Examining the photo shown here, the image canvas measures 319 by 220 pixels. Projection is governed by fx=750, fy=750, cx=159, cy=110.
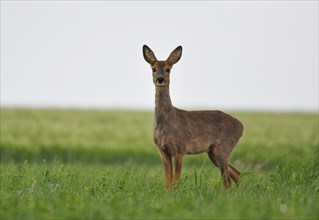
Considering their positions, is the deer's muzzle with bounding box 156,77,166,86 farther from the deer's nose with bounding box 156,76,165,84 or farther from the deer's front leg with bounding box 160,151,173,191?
the deer's front leg with bounding box 160,151,173,191

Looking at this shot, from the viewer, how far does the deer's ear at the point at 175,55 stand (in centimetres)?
1162

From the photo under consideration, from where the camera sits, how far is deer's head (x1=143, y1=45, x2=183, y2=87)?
37.3ft

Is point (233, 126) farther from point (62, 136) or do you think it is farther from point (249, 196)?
point (62, 136)

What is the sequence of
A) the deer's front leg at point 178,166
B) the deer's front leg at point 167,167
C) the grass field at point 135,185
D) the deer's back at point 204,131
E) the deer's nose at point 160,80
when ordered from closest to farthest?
the grass field at point 135,185 < the deer's nose at point 160,80 < the deer's front leg at point 178,166 < the deer's front leg at point 167,167 < the deer's back at point 204,131

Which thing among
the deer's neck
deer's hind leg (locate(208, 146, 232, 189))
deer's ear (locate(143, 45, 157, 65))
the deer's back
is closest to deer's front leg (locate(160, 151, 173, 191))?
the deer's back

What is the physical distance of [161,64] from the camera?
37.5 ft

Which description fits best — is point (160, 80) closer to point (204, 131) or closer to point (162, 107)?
point (162, 107)

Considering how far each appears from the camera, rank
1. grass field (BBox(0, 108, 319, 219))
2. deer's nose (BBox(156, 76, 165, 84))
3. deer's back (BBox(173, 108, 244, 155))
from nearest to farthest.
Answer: grass field (BBox(0, 108, 319, 219)) → deer's nose (BBox(156, 76, 165, 84)) → deer's back (BBox(173, 108, 244, 155))

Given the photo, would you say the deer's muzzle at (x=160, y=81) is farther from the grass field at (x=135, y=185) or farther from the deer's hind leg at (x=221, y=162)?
the deer's hind leg at (x=221, y=162)

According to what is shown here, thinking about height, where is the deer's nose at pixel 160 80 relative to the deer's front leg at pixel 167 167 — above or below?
above

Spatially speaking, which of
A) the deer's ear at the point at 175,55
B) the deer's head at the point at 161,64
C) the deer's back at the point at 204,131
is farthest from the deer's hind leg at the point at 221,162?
the deer's ear at the point at 175,55

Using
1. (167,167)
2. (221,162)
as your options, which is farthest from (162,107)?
(221,162)

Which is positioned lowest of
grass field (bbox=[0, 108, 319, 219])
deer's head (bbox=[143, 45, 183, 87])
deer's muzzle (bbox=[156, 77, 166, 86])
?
grass field (bbox=[0, 108, 319, 219])

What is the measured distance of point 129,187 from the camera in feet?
38.3
